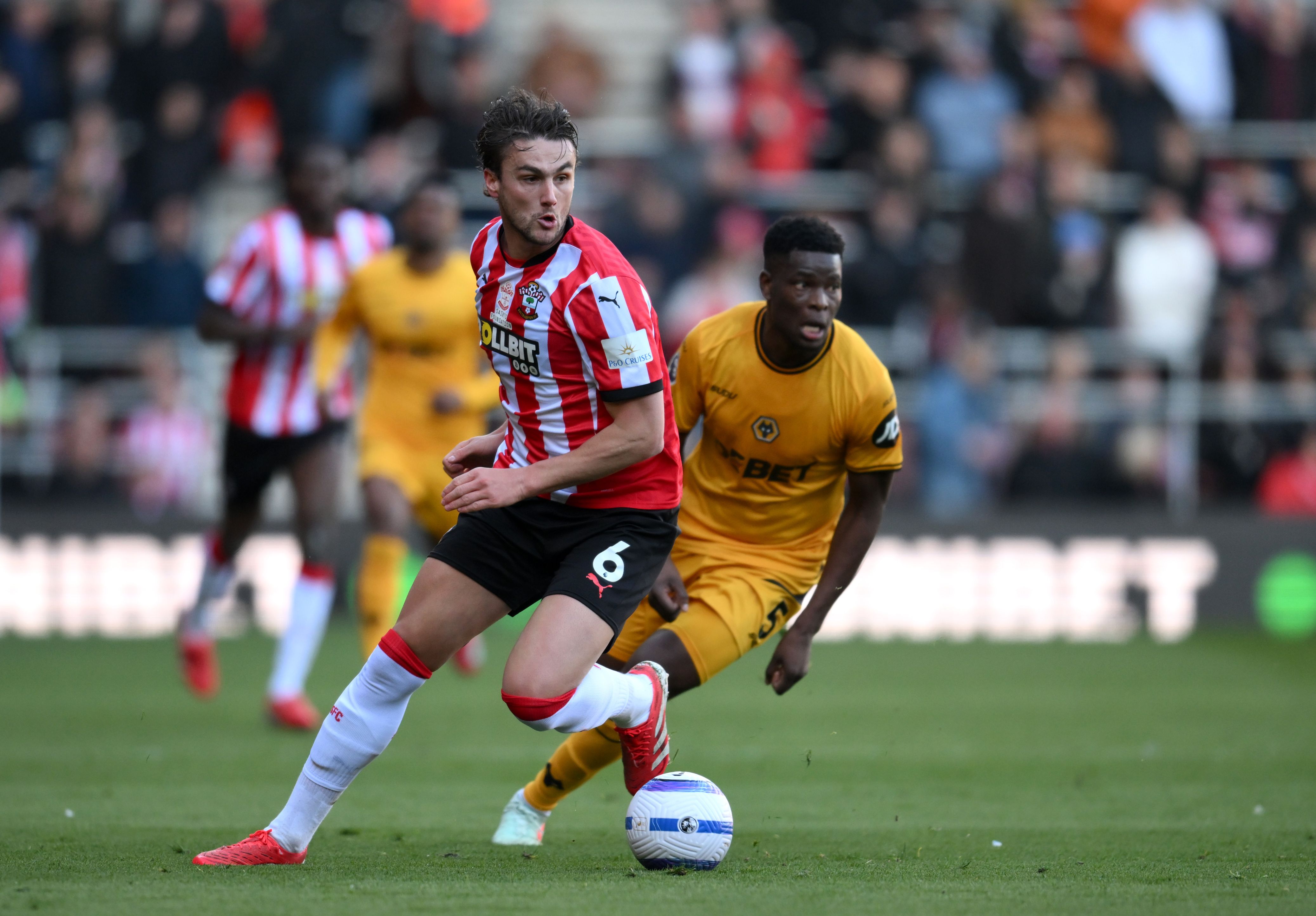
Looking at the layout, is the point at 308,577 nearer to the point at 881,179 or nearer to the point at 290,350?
the point at 290,350

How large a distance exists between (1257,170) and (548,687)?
14.1 m

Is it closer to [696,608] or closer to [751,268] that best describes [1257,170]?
[751,268]

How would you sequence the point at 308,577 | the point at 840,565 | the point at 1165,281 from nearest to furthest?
the point at 840,565 < the point at 308,577 < the point at 1165,281

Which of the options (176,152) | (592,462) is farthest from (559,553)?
(176,152)

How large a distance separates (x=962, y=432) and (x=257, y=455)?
7414 millimetres

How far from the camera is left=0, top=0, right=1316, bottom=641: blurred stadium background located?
15086 mm

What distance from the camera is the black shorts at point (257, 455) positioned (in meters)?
9.87

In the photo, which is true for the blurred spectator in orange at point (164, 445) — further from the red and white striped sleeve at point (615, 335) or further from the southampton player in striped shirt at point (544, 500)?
the red and white striped sleeve at point (615, 335)

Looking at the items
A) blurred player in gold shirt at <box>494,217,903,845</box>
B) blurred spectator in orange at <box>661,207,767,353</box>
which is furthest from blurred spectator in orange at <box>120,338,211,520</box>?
blurred player in gold shirt at <box>494,217,903,845</box>

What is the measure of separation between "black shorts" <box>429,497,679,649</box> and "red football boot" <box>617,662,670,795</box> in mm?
261

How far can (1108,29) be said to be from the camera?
18203 mm

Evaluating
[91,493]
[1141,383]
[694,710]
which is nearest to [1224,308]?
[1141,383]

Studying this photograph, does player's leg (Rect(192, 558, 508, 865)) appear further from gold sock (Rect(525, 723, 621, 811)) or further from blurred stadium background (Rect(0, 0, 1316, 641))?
blurred stadium background (Rect(0, 0, 1316, 641))

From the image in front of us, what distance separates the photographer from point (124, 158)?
16.7 metres
